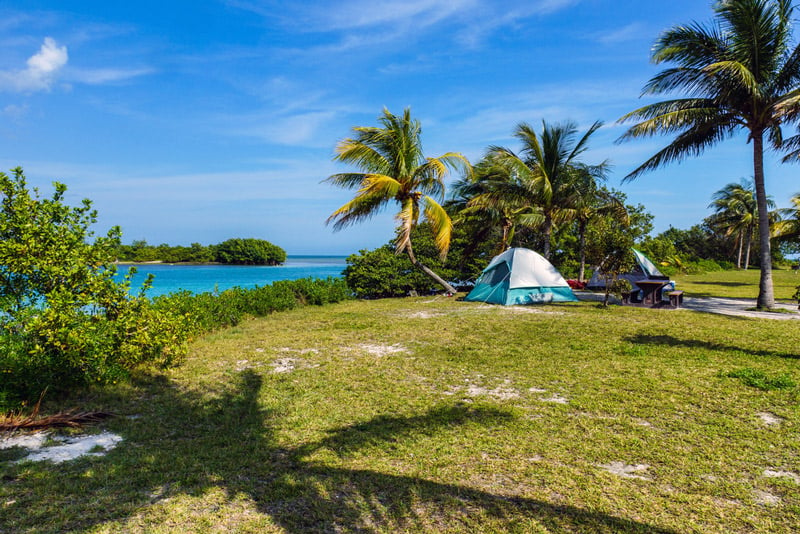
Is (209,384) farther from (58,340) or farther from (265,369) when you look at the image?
(58,340)

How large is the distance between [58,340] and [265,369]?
256 centimetres

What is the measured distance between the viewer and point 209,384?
5770mm

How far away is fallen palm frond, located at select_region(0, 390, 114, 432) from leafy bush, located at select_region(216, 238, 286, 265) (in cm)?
6337

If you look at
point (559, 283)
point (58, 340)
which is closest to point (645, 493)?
point (58, 340)

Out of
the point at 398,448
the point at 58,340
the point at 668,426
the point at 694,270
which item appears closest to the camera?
the point at 398,448

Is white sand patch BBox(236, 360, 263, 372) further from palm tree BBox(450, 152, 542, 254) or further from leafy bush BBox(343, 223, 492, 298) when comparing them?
palm tree BBox(450, 152, 542, 254)

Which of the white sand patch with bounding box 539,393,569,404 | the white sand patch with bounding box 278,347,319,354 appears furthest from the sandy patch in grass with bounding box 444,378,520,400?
the white sand patch with bounding box 278,347,319,354

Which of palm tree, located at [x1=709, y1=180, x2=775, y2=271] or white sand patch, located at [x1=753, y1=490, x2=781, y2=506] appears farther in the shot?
palm tree, located at [x1=709, y1=180, x2=775, y2=271]

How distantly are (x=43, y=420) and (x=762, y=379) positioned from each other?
27.0 feet

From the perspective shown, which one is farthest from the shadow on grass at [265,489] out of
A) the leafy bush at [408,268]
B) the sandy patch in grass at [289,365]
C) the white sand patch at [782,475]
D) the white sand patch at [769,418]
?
the leafy bush at [408,268]

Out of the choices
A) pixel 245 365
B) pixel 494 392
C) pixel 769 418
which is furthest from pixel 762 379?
pixel 245 365

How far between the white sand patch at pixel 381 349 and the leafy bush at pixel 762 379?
4.77 metres

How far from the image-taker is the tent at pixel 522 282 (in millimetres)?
13391

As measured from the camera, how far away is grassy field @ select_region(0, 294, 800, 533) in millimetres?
2867
